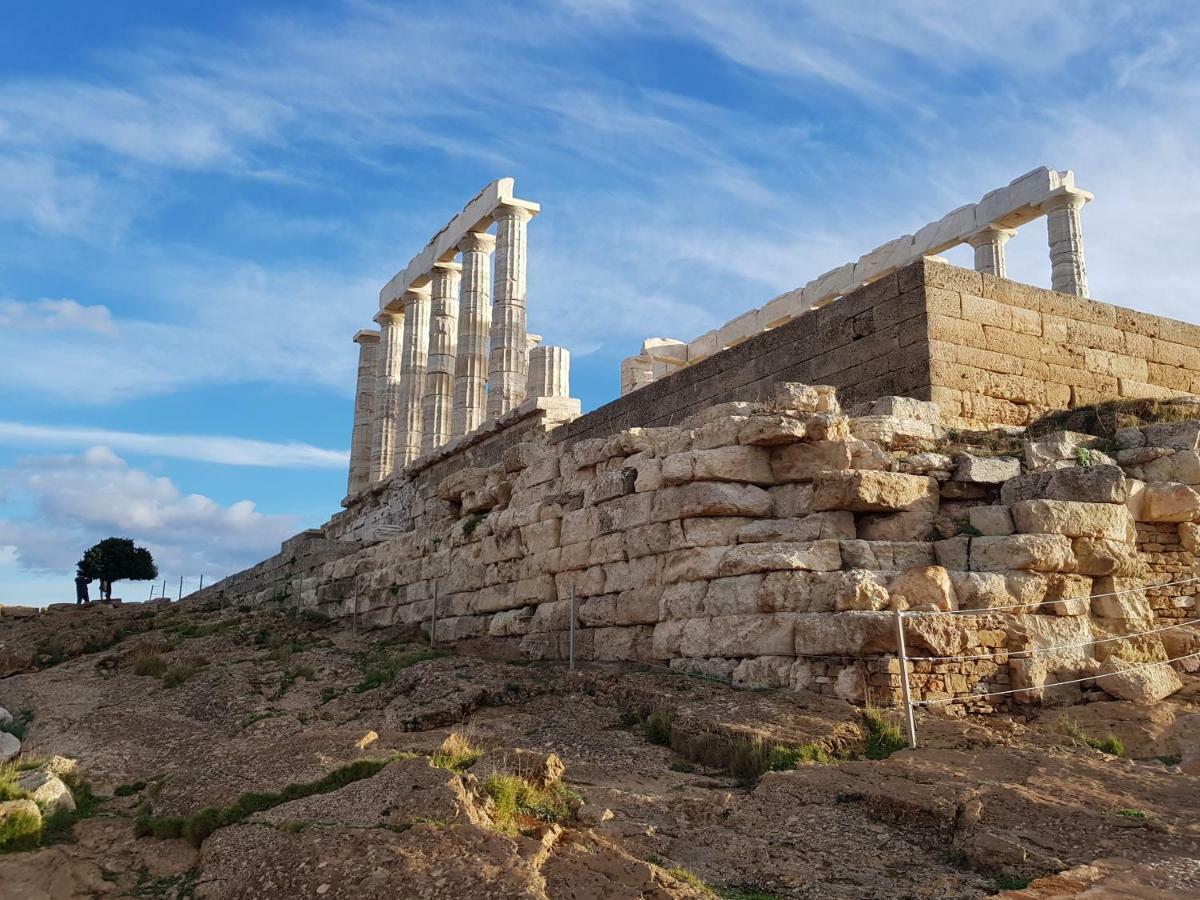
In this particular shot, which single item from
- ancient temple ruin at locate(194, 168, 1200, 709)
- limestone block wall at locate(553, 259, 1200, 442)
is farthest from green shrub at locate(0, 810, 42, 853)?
limestone block wall at locate(553, 259, 1200, 442)

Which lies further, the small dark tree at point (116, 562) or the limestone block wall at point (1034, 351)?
the small dark tree at point (116, 562)

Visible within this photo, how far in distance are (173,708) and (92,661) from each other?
4469 millimetres

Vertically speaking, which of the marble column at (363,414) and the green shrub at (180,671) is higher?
the marble column at (363,414)

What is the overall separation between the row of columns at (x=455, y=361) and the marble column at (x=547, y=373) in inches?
0.9

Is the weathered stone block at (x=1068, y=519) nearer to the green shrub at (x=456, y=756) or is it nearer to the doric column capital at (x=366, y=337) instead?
the green shrub at (x=456, y=756)

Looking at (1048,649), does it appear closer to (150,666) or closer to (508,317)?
(150,666)

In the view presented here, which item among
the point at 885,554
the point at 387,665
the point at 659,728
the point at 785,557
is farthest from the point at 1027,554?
the point at 387,665

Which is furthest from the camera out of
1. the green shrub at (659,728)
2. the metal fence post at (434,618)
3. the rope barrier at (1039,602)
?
the metal fence post at (434,618)

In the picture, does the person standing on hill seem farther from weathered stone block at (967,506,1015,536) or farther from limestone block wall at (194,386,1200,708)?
weathered stone block at (967,506,1015,536)

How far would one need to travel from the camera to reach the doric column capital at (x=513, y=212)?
964 inches

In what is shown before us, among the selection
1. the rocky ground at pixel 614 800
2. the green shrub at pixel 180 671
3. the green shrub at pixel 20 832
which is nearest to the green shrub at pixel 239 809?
the rocky ground at pixel 614 800

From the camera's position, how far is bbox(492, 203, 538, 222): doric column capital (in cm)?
2448

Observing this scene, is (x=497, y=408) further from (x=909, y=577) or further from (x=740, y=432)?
(x=909, y=577)

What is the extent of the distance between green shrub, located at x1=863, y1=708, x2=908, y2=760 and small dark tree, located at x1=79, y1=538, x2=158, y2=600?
83.4 ft
